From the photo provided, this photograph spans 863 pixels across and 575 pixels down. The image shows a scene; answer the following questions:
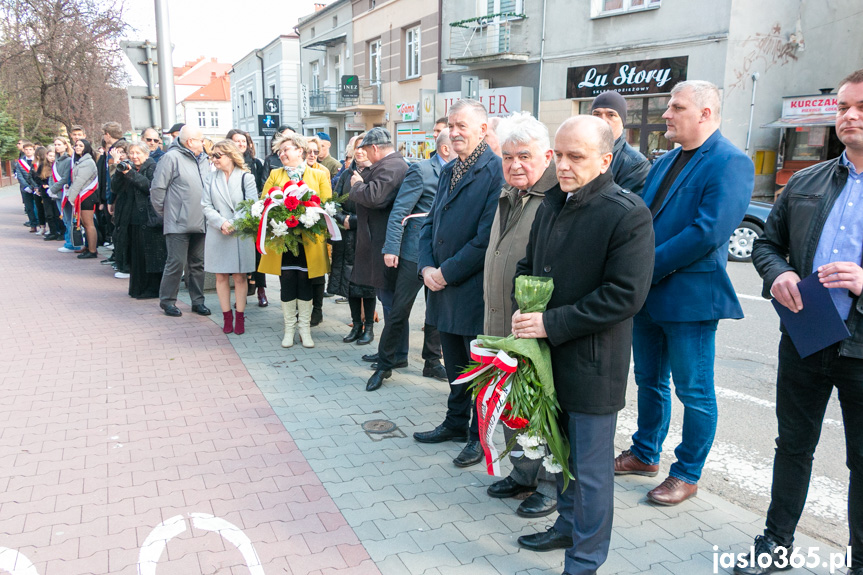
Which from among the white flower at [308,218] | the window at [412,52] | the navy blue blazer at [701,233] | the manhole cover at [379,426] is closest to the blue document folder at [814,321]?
the navy blue blazer at [701,233]

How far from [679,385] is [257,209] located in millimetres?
4389

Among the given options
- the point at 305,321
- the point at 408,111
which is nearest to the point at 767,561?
the point at 305,321

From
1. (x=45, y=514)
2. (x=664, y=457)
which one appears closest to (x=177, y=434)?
(x=45, y=514)

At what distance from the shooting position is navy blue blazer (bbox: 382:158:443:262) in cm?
522

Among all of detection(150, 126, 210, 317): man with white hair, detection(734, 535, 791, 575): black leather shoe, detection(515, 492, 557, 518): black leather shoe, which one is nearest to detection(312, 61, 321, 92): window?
detection(150, 126, 210, 317): man with white hair

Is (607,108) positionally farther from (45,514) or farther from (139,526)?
(45,514)

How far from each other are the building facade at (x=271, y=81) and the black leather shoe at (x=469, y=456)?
35548 mm

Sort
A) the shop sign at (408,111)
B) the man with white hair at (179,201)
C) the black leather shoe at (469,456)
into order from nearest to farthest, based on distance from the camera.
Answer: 1. the black leather shoe at (469,456)
2. the man with white hair at (179,201)
3. the shop sign at (408,111)

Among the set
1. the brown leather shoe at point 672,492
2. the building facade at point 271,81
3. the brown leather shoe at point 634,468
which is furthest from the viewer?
the building facade at point 271,81

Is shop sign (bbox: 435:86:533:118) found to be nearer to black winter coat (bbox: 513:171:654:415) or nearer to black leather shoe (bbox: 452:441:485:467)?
black leather shoe (bbox: 452:441:485:467)

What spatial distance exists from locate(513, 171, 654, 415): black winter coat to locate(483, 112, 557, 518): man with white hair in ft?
1.84

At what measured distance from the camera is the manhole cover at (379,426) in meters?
4.60

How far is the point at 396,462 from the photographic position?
411 cm

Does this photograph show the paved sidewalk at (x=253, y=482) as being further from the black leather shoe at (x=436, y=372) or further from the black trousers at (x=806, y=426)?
the black trousers at (x=806, y=426)
